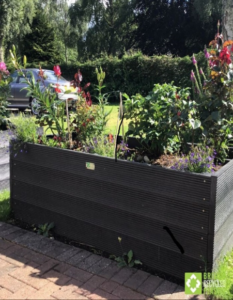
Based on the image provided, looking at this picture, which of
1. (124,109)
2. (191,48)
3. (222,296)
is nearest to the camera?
(222,296)

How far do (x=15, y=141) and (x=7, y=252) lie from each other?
1.12m

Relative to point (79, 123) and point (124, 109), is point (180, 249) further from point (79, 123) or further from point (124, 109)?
point (79, 123)

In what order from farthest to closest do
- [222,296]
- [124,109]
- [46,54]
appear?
[46,54] < [124,109] < [222,296]

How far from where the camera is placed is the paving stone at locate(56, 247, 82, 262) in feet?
9.29

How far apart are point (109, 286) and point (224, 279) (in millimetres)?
832

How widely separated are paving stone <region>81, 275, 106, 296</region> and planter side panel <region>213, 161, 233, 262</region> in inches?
34.5

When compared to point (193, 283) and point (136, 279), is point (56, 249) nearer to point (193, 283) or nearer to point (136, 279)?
point (136, 279)

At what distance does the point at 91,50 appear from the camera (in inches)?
1205

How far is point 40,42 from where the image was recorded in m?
29.5

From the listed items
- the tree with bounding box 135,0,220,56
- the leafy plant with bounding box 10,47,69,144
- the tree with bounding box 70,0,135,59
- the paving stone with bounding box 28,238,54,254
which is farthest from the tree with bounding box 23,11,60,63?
the paving stone with bounding box 28,238,54,254

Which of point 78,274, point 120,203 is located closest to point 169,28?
point 120,203

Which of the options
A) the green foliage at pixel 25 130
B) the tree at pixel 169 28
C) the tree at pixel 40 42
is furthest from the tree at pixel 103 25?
the green foliage at pixel 25 130

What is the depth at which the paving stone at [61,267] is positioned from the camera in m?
2.66

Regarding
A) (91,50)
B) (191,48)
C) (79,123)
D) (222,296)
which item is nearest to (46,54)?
(91,50)
